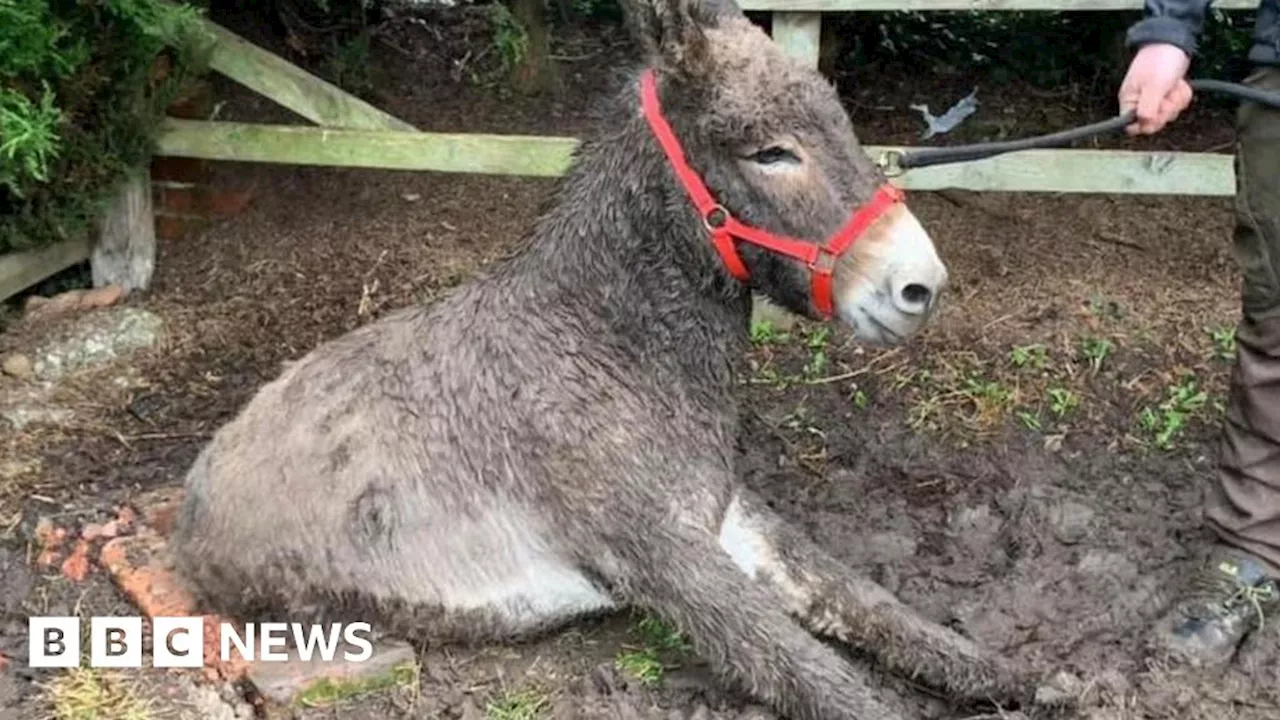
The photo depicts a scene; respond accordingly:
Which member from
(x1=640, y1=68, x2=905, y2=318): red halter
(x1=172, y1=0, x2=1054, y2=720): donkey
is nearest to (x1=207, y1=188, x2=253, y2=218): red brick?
(x1=172, y1=0, x2=1054, y2=720): donkey

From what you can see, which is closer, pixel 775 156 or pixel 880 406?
pixel 775 156

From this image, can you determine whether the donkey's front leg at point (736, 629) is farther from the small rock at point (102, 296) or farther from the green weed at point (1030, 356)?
the small rock at point (102, 296)

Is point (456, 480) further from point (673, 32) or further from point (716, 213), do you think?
point (673, 32)

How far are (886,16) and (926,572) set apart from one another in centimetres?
375

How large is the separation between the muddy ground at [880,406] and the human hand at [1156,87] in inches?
42.1

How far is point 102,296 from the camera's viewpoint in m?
5.45

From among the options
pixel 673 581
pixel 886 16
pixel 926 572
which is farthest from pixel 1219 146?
pixel 673 581

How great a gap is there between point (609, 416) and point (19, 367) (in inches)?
102

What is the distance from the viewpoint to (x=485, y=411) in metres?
3.28

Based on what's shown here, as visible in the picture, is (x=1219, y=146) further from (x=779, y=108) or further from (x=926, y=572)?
(x=779, y=108)

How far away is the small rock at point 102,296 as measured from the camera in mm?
5398

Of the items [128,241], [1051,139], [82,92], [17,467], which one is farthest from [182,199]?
[1051,139]

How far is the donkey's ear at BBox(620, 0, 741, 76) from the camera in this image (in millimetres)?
3010

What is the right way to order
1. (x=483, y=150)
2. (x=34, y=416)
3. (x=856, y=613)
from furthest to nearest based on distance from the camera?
(x=483, y=150), (x=34, y=416), (x=856, y=613)
